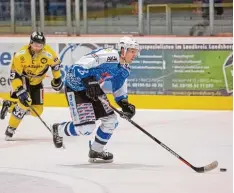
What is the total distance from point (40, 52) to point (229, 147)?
1750mm

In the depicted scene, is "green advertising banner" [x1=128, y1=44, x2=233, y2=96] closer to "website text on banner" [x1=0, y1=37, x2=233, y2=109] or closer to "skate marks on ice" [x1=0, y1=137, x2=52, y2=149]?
"website text on banner" [x1=0, y1=37, x2=233, y2=109]

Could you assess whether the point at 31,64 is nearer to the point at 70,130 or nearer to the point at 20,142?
the point at 20,142

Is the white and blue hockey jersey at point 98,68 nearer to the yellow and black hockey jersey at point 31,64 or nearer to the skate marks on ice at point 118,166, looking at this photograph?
the skate marks on ice at point 118,166

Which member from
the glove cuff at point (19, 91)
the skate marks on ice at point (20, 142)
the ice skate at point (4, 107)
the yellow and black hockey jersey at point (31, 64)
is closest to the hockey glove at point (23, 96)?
the glove cuff at point (19, 91)

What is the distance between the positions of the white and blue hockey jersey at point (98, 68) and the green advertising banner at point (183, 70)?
3.20m

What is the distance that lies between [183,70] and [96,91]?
11.8ft

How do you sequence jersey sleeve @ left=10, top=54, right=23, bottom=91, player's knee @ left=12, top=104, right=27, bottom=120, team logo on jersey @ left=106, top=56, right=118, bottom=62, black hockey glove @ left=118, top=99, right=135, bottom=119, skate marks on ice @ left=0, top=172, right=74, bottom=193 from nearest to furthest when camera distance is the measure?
1. skate marks on ice @ left=0, top=172, right=74, bottom=193
2. team logo on jersey @ left=106, top=56, right=118, bottom=62
3. black hockey glove @ left=118, top=99, right=135, bottom=119
4. jersey sleeve @ left=10, top=54, right=23, bottom=91
5. player's knee @ left=12, top=104, right=27, bottom=120

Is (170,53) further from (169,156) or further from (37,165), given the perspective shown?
(37,165)

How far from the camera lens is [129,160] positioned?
16.5ft

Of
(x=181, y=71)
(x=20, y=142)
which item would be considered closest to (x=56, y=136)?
(x=20, y=142)

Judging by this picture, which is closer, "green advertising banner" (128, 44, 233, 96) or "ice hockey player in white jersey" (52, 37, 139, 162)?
"ice hockey player in white jersey" (52, 37, 139, 162)

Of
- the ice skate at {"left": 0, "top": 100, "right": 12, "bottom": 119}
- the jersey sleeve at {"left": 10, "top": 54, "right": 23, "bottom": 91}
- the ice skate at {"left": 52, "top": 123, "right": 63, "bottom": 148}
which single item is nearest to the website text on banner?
the ice skate at {"left": 0, "top": 100, "right": 12, "bottom": 119}

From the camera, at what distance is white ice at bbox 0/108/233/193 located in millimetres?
4090

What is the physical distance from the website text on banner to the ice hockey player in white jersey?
9.22 ft
